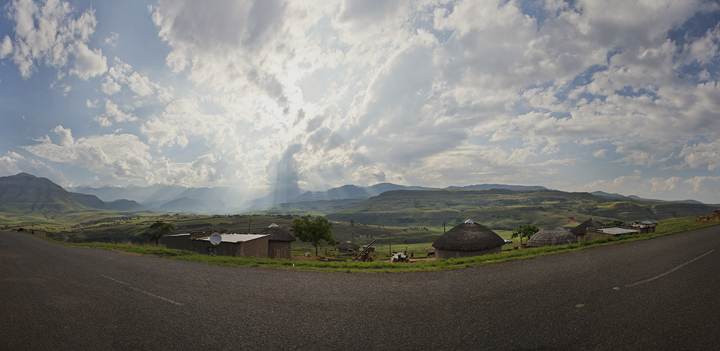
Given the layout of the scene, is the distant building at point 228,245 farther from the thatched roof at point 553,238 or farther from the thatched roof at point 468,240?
the thatched roof at point 553,238

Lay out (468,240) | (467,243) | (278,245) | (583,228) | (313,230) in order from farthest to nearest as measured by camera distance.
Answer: (583,228) < (313,230) < (278,245) < (468,240) < (467,243)

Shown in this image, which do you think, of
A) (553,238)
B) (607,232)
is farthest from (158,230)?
(607,232)

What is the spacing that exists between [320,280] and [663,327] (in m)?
9.07

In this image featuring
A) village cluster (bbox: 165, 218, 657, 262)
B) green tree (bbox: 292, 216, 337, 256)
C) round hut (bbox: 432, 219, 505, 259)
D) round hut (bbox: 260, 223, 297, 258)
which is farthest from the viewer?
green tree (bbox: 292, 216, 337, 256)

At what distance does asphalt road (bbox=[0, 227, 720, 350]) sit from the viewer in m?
5.41

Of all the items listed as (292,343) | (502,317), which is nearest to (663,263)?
(502,317)

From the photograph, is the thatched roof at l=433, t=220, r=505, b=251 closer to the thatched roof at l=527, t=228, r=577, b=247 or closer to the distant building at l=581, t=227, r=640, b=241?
the distant building at l=581, t=227, r=640, b=241

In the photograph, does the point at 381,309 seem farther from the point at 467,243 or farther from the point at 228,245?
the point at 467,243

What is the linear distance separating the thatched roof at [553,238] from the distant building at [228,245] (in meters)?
39.4

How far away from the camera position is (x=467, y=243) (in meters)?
32.5

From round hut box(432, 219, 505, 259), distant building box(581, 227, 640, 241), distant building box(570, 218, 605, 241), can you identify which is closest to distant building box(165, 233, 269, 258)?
round hut box(432, 219, 505, 259)

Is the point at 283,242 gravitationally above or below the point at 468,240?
below

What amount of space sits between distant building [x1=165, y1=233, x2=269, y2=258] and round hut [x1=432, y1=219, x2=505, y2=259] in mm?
20319

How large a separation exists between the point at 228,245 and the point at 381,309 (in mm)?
24080
